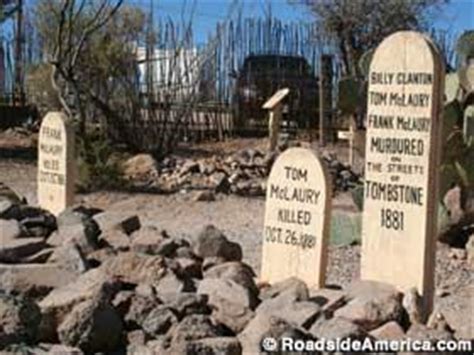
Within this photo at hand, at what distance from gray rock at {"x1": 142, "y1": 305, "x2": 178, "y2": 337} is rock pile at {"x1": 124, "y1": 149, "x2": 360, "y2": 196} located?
8.97m

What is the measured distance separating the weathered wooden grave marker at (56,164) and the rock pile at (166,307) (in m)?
2.33

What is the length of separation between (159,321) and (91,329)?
12.8 inches

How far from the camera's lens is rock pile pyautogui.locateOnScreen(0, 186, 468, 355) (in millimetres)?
5066

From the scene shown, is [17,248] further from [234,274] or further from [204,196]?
[204,196]

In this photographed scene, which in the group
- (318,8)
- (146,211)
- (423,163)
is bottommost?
(146,211)

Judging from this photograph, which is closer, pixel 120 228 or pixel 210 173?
pixel 120 228

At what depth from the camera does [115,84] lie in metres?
20.7

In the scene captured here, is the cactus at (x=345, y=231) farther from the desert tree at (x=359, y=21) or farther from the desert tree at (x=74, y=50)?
the desert tree at (x=359, y=21)

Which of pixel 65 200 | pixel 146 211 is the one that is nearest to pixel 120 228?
pixel 65 200

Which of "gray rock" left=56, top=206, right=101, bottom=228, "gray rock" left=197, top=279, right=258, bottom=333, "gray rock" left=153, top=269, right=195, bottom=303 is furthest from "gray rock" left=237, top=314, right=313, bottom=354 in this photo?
"gray rock" left=56, top=206, right=101, bottom=228

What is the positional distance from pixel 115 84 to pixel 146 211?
8.32 metres

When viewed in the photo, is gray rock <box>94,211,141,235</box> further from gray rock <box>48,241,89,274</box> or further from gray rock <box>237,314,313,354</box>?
gray rock <box>237,314,313,354</box>

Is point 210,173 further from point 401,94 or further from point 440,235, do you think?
point 401,94

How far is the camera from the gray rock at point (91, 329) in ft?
17.5
